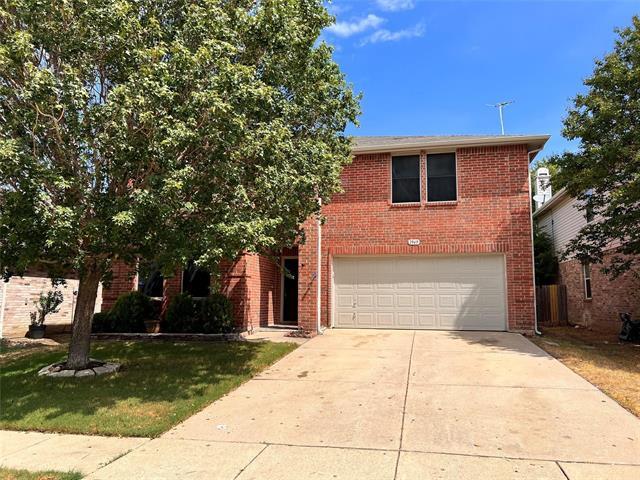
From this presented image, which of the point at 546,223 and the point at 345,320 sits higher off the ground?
the point at 546,223

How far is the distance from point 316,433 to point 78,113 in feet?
17.5

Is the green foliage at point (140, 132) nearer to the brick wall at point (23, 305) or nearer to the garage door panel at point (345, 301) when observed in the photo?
the garage door panel at point (345, 301)

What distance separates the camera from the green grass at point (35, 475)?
4.42 m

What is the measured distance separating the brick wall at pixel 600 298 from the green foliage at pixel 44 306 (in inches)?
619

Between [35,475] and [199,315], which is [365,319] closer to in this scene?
[199,315]

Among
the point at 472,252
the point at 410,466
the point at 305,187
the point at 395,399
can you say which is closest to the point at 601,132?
the point at 472,252

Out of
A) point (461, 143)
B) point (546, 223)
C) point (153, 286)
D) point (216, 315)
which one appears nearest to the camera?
point (216, 315)

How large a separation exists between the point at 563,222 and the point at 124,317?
17.6 meters

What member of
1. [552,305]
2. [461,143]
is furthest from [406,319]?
[552,305]

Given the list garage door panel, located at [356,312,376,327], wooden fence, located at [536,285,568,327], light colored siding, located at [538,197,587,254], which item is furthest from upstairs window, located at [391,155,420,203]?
wooden fence, located at [536,285,568,327]

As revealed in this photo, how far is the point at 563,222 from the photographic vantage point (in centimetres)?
2017

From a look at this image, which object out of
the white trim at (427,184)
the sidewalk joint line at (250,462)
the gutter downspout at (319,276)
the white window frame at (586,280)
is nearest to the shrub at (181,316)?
the gutter downspout at (319,276)

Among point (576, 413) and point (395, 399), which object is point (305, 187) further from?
point (576, 413)

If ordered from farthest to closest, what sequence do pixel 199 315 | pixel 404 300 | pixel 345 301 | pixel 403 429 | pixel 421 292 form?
1. pixel 345 301
2. pixel 404 300
3. pixel 421 292
4. pixel 199 315
5. pixel 403 429
